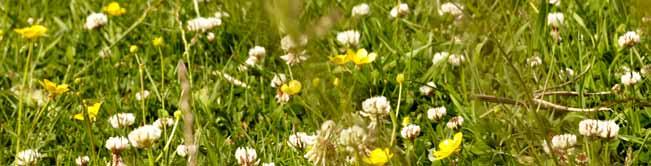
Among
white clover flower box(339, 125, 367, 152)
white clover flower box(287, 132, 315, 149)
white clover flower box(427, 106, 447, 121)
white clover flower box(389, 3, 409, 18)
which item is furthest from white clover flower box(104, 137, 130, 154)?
white clover flower box(389, 3, 409, 18)

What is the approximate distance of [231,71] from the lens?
272 centimetres

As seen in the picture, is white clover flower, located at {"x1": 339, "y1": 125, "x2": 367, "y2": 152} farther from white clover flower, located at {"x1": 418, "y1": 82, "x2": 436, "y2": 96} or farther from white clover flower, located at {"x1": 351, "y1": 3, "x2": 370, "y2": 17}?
white clover flower, located at {"x1": 351, "y1": 3, "x2": 370, "y2": 17}

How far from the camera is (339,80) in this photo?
157cm

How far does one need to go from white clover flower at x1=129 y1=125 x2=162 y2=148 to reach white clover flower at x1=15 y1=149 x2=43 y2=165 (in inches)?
9.1

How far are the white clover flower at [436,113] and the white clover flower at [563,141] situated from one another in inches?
14.6

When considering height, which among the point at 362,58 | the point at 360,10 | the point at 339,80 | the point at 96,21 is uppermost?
the point at 96,21

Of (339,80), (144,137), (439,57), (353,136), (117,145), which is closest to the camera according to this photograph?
(353,136)

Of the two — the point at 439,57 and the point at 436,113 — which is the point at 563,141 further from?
the point at 439,57

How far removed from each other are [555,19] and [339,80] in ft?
3.68

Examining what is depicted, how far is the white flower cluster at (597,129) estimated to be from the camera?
1773mm

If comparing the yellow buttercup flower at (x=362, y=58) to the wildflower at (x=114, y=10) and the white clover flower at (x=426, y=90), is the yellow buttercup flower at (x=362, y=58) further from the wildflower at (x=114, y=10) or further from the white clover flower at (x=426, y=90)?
the wildflower at (x=114, y=10)

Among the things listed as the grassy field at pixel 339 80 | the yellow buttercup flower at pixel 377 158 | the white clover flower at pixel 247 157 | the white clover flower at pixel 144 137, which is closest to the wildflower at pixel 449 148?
the grassy field at pixel 339 80

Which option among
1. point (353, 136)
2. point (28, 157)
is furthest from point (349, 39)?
point (353, 136)

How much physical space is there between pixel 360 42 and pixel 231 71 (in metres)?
0.31
